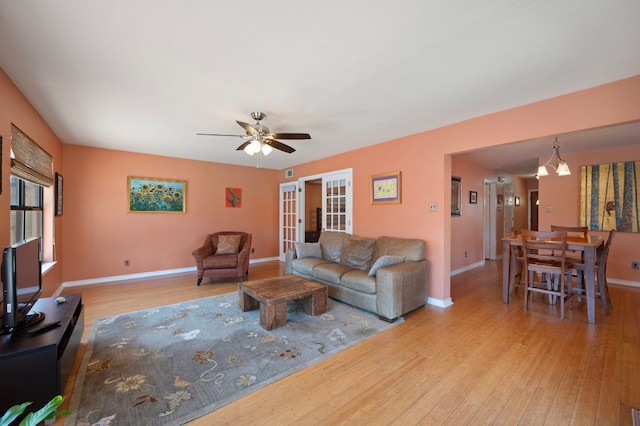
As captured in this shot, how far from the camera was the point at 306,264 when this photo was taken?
13.5ft

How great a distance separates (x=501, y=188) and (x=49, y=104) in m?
8.82

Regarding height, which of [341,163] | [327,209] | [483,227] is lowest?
[483,227]

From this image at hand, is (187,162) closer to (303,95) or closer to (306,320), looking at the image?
(303,95)

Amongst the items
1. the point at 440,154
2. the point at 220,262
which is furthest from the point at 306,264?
the point at 440,154

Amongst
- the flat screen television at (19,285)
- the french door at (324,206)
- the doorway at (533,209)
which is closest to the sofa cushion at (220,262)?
the french door at (324,206)

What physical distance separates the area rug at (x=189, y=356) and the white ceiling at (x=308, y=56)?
2.39m

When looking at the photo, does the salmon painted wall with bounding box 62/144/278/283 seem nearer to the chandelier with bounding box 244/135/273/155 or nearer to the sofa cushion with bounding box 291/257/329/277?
the sofa cushion with bounding box 291/257/329/277

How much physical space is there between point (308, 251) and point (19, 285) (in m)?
3.27

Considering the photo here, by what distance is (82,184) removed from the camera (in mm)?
4469

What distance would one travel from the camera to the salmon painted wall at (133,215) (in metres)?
4.43

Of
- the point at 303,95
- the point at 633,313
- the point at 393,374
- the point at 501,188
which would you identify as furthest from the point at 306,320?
the point at 501,188

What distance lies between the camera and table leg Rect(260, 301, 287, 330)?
2715mm

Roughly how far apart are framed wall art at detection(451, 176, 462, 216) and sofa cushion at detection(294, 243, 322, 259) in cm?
279

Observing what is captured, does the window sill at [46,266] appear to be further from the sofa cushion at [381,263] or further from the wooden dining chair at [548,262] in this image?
the wooden dining chair at [548,262]
